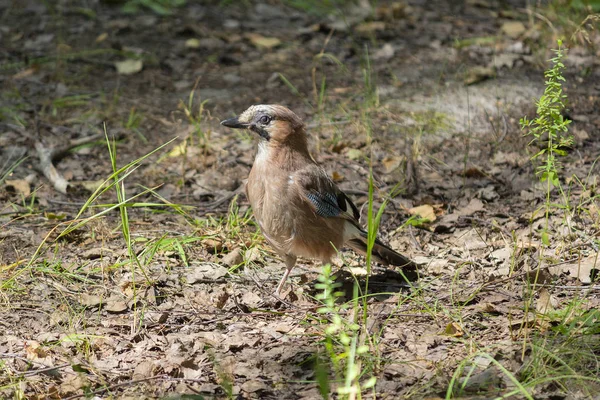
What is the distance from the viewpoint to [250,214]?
5.16 m

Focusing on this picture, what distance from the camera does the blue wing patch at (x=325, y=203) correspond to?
4.41m

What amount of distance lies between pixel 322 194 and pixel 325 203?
6 centimetres

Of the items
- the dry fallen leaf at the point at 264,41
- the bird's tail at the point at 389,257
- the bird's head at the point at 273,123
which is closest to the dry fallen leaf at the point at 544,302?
the bird's tail at the point at 389,257

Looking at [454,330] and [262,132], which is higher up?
[262,132]

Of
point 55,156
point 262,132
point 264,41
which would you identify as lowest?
point 55,156

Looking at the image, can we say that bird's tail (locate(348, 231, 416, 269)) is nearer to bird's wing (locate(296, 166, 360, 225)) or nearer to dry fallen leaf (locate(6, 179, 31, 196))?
bird's wing (locate(296, 166, 360, 225))

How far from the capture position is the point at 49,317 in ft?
13.1

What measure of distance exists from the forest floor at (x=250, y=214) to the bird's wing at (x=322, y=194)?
0.46 metres

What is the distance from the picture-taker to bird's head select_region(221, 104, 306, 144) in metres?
4.50

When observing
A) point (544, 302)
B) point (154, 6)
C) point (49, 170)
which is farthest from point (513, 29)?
point (49, 170)

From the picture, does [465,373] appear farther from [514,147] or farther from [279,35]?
[279,35]

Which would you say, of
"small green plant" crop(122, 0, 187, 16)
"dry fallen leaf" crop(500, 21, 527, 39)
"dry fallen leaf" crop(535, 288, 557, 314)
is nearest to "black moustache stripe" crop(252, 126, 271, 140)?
"dry fallen leaf" crop(535, 288, 557, 314)

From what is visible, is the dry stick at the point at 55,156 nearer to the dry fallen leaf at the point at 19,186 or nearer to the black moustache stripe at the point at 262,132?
the dry fallen leaf at the point at 19,186

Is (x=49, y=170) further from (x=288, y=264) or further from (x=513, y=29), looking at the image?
(x=513, y=29)
